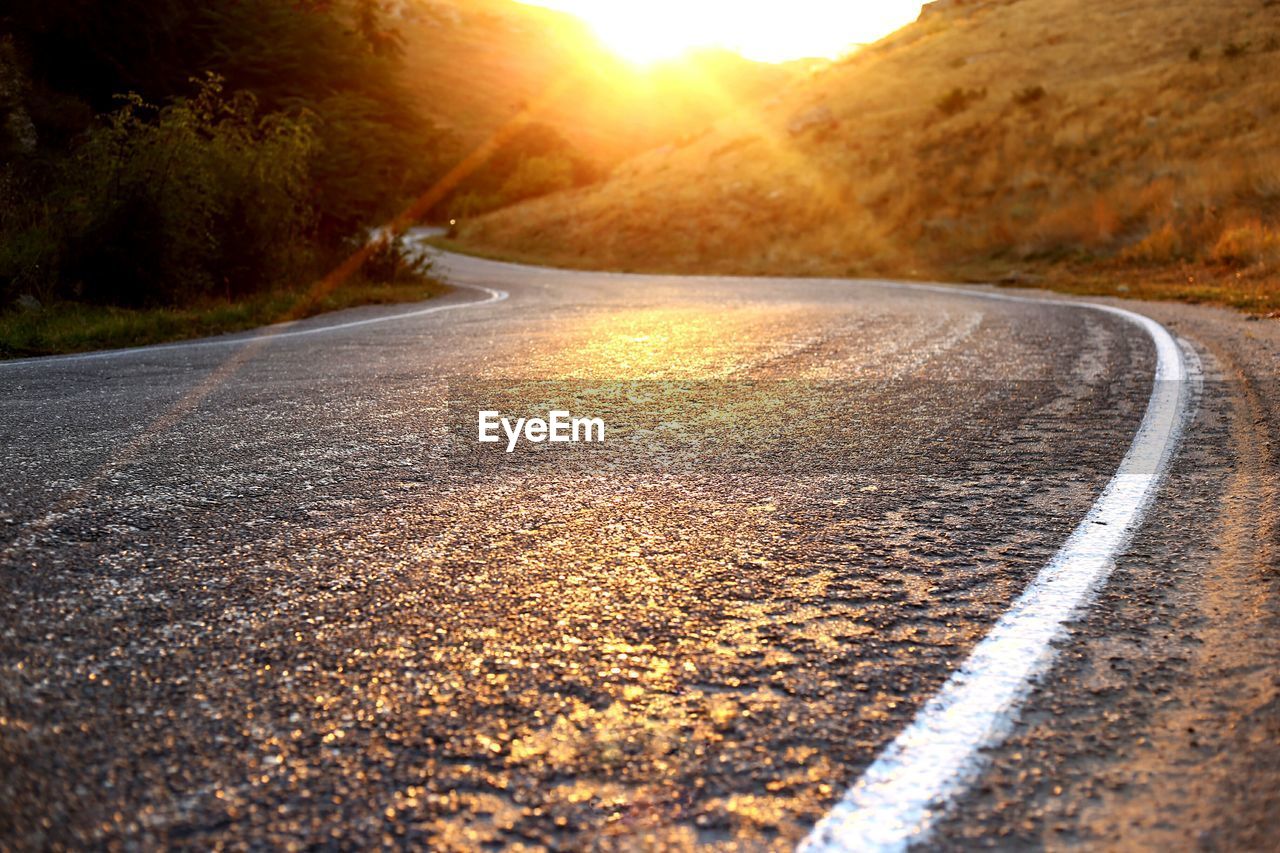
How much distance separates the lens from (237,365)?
6.85 meters

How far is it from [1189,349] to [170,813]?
7193mm

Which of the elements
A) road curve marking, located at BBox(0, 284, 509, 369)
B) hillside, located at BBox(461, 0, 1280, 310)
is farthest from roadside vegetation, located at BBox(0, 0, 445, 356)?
hillside, located at BBox(461, 0, 1280, 310)

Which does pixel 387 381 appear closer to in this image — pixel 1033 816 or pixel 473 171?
pixel 1033 816

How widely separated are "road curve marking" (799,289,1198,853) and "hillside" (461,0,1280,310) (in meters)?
10.3

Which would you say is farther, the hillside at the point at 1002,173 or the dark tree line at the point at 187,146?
the hillside at the point at 1002,173

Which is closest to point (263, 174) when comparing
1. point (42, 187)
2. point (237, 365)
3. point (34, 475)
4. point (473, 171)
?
point (42, 187)

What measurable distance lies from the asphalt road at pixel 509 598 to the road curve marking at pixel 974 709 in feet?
0.13

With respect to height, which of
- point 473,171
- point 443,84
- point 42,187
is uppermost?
point 443,84

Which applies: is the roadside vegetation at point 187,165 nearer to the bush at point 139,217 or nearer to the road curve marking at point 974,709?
the bush at point 139,217

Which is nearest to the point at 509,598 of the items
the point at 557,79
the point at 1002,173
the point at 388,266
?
the point at 388,266

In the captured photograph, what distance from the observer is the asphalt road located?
1579 millimetres

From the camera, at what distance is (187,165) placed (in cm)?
1138

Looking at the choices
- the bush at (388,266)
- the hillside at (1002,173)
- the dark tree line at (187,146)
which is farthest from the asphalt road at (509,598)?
the bush at (388,266)

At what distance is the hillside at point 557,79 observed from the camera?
10719cm
